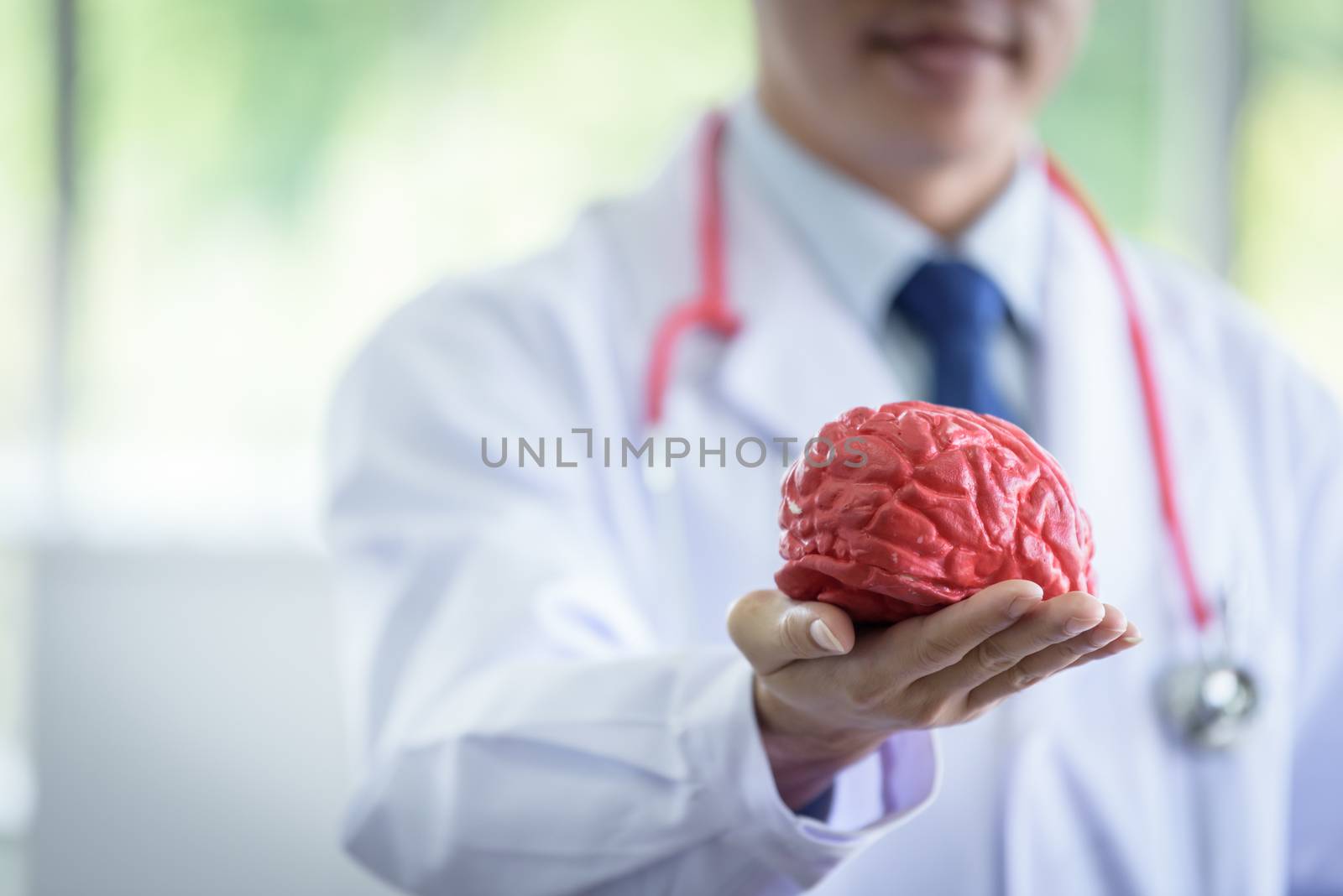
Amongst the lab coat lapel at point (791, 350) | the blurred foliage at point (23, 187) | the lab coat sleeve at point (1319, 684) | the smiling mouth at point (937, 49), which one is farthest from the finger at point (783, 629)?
the blurred foliage at point (23, 187)

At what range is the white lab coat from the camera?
61cm

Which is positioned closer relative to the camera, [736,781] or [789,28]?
[736,781]

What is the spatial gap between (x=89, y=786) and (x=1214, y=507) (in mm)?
1410

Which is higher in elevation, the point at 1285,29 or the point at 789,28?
the point at 1285,29

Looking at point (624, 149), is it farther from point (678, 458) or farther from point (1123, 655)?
point (1123, 655)

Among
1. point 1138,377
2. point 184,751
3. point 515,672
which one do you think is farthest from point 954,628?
point 184,751

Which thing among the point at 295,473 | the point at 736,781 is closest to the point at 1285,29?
the point at 295,473

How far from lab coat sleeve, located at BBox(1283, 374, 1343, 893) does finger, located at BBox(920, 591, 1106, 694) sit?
22.5 inches

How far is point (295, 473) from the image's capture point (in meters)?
1.77

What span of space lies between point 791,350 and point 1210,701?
0.34 meters

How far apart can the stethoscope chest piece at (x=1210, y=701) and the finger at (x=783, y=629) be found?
41 centimetres

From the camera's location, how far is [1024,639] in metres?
0.37

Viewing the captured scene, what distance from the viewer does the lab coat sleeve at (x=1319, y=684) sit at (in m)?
0.86

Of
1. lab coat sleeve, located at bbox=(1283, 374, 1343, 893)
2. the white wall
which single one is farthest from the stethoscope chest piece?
the white wall
